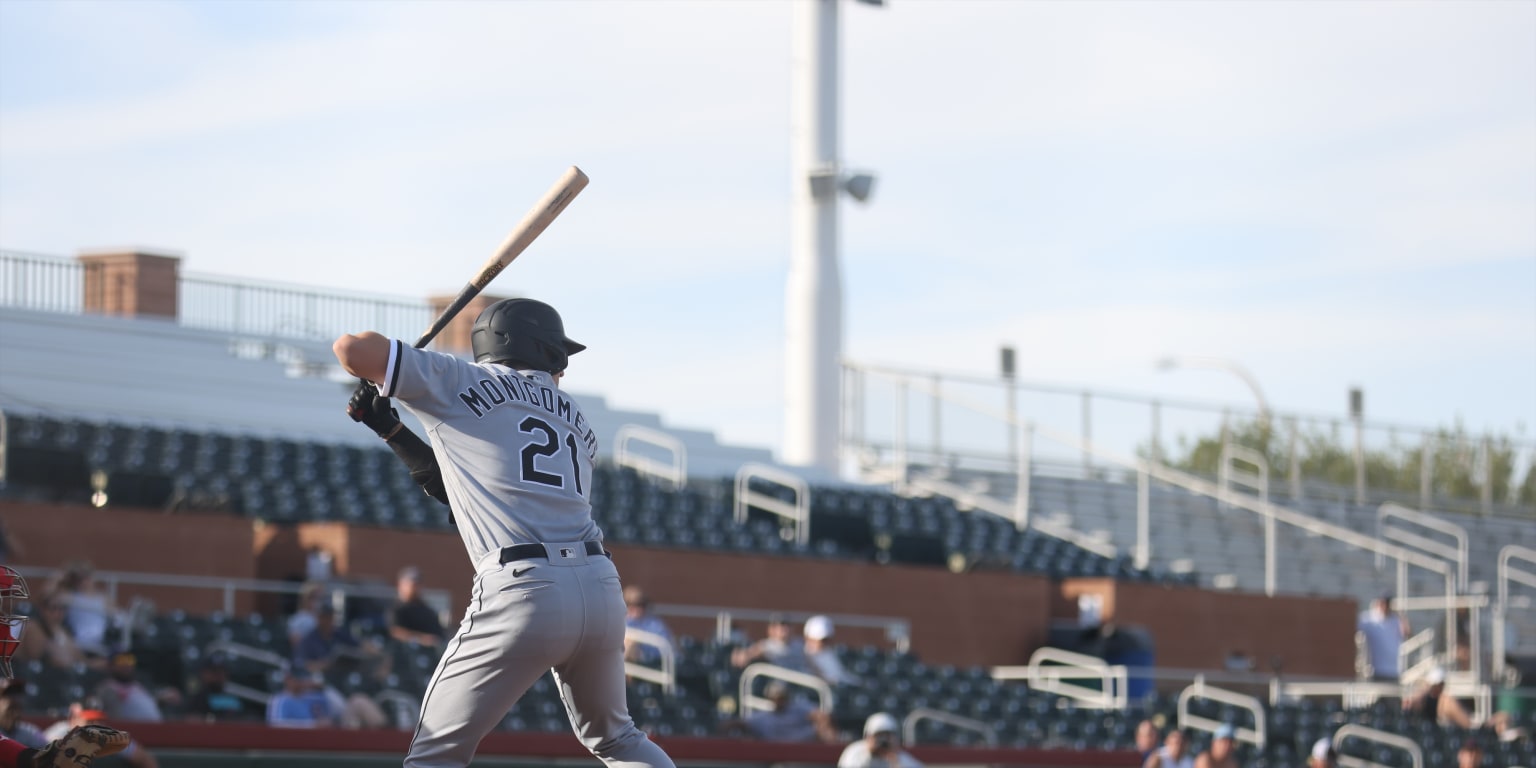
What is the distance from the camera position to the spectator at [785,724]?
48.1 feet

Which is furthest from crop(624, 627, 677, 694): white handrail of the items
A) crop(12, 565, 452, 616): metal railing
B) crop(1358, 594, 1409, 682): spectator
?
crop(1358, 594, 1409, 682): spectator

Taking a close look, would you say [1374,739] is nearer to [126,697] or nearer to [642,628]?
[642,628]

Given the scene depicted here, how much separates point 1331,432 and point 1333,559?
4.26m

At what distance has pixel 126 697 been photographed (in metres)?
11.6

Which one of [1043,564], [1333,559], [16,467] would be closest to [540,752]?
[16,467]

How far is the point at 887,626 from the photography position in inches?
787

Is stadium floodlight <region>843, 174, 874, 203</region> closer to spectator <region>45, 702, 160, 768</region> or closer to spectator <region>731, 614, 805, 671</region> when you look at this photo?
spectator <region>731, 614, 805, 671</region>

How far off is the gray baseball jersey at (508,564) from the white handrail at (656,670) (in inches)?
357

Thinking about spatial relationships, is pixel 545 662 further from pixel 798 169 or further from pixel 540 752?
pixel 798 169

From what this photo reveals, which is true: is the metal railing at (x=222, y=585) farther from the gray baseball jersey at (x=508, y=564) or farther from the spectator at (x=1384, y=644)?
the spectator at (x=1384, y=644)

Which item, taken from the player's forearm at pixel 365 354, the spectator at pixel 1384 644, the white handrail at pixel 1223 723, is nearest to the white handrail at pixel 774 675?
the white handrail at pixel 1223 723

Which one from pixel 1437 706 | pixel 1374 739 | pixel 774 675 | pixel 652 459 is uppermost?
pixel 652 459

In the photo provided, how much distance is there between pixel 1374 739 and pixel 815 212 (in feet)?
42.0

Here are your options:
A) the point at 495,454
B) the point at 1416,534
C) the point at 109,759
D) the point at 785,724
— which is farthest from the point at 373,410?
the point at 1416,534
